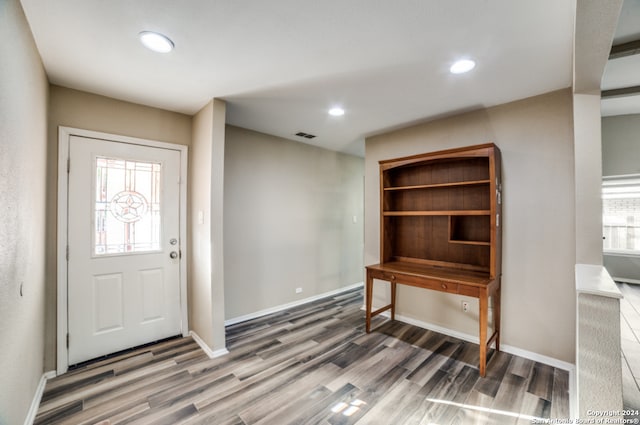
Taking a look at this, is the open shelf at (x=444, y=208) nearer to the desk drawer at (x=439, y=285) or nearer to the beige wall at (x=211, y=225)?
the desk drawer at (x=439, y=285)

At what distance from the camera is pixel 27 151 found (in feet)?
5.71

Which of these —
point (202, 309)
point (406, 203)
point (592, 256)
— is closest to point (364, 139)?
point (406, 203)

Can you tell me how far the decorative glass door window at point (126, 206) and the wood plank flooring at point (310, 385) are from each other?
42.4 inches

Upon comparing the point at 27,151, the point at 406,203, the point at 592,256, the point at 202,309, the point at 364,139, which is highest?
the point at 364,139

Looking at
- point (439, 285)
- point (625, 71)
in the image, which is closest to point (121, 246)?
point (439, 285)

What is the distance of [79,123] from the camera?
2508mm

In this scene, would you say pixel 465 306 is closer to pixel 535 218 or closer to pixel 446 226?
pixel 446 226

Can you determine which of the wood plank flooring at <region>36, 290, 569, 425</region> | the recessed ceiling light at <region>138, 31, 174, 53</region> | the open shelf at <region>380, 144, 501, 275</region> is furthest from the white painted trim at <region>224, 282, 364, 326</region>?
the recessed ceiling light at <region>138, 31, 174, 53</region>

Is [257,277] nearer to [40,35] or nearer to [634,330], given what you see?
[40,35]

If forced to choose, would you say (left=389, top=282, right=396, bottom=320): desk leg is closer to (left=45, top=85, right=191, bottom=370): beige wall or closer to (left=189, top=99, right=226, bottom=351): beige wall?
(left=189, top=99, right=226, bottom=351): beige wall

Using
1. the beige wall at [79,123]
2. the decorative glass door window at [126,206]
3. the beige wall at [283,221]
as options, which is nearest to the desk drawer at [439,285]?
the beige wall at [283,221]

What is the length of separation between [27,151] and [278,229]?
2.62m

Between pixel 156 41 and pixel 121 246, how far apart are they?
194cm

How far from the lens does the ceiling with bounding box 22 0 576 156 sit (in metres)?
1.51
